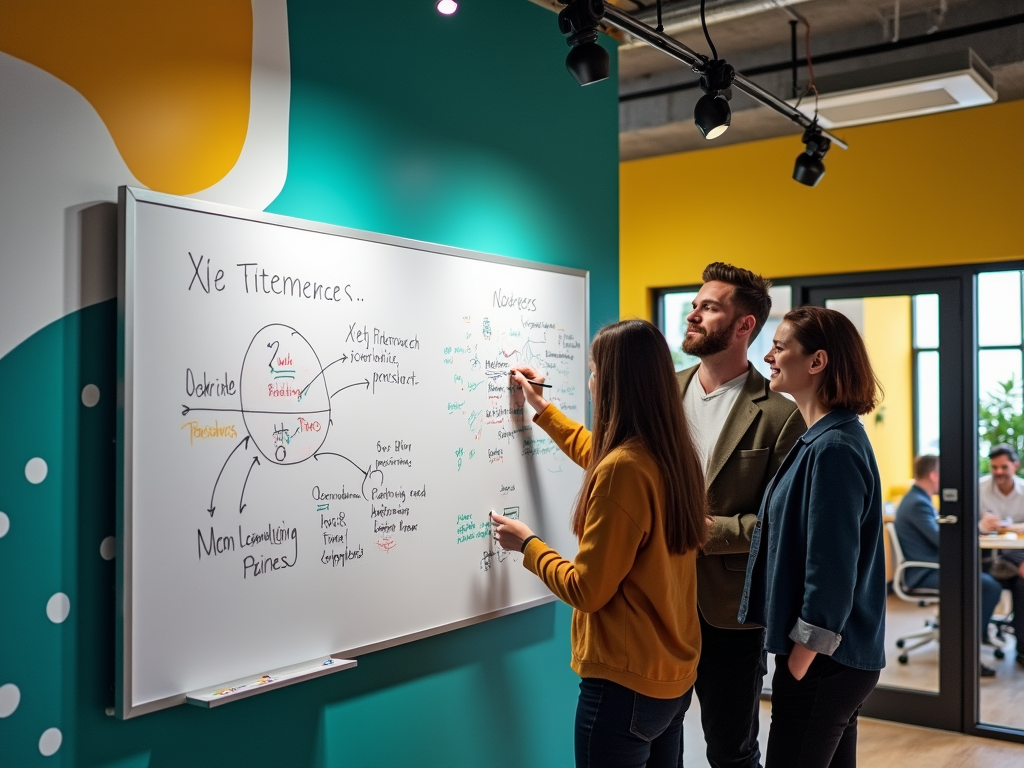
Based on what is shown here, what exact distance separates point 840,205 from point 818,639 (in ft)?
10.7

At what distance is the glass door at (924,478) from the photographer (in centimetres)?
439

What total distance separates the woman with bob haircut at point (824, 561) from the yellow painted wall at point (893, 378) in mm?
2581

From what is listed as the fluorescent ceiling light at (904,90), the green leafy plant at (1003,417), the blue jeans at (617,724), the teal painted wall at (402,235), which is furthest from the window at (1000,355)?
the blue jeans at (617,724)

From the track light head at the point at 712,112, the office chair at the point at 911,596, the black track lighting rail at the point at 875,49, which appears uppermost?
the black track lighting rail at the point at 875,49

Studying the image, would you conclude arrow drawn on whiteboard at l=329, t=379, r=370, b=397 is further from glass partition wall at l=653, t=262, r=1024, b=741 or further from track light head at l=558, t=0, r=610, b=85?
glass partition wall at l=653, t=262, r=1024, b=741

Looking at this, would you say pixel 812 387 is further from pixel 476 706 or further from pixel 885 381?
pixel 885 381

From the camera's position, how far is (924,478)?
4543 millimetres

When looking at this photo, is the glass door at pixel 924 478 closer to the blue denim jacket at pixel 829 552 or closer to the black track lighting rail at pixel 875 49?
the black track lighting rail at pixel 875 49

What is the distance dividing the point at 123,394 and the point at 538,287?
61.1 inches

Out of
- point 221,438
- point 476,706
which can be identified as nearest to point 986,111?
point 476,706

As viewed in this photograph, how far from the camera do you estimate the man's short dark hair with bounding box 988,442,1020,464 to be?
4484 mm

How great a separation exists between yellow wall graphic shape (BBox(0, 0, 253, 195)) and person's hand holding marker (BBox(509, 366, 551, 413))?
3.81 feet

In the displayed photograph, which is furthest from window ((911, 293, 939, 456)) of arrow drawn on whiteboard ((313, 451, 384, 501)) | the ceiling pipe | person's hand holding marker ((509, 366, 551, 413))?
arrow drawn on whiteboard ((313, 451, 384, 501))

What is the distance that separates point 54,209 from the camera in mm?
1785
